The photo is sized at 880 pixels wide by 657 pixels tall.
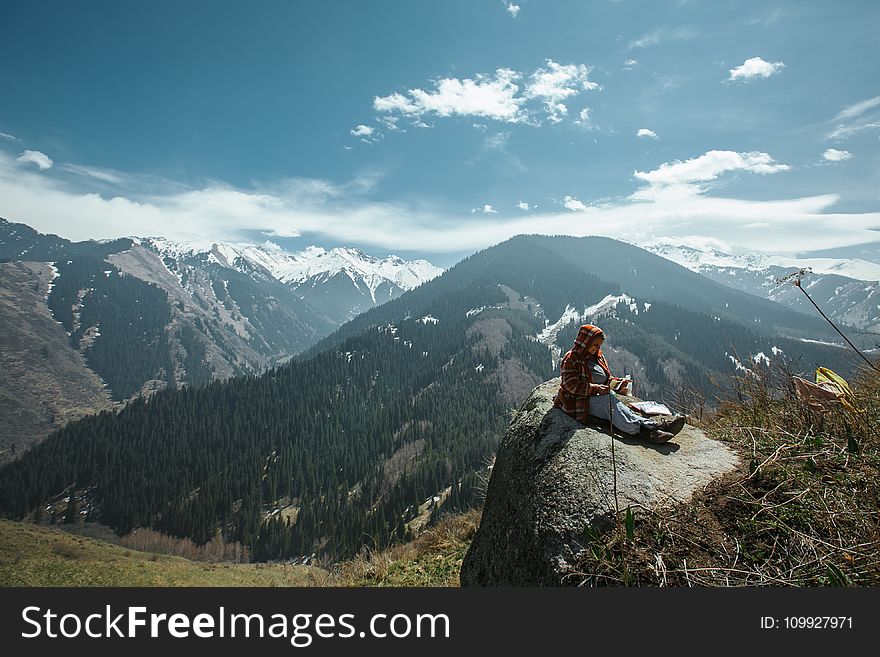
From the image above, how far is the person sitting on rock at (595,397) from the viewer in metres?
4.97

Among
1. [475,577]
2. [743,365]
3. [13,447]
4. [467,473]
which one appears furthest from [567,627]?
[13,447]

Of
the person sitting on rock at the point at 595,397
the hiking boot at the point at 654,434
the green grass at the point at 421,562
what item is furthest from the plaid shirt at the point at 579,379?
the green grass at the point at 421,562

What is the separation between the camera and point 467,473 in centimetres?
10581

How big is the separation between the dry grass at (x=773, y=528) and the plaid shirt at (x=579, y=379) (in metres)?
1.75

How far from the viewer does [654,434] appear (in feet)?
16.1

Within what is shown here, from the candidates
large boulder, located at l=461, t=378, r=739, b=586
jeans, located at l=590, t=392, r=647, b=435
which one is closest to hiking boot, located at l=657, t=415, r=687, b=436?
large boulder, located at l=461, t=378, r=739, b=586

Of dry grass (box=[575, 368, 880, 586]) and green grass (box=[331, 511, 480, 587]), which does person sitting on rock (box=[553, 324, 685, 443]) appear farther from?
green grass (box=[331, 511, 480, 587])

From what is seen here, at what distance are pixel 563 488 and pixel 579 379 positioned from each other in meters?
1.73

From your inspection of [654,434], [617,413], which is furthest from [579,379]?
[654,434]

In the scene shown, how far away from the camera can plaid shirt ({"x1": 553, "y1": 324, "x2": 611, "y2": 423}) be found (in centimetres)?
535

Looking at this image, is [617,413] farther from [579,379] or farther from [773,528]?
[773,528]

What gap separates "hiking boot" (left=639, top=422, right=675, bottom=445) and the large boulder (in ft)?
0.33

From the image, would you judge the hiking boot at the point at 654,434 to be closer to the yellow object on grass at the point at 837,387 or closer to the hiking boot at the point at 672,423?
the hiking boot at the point at 672,423

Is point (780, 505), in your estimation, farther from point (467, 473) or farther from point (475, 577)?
point (467, 473)
